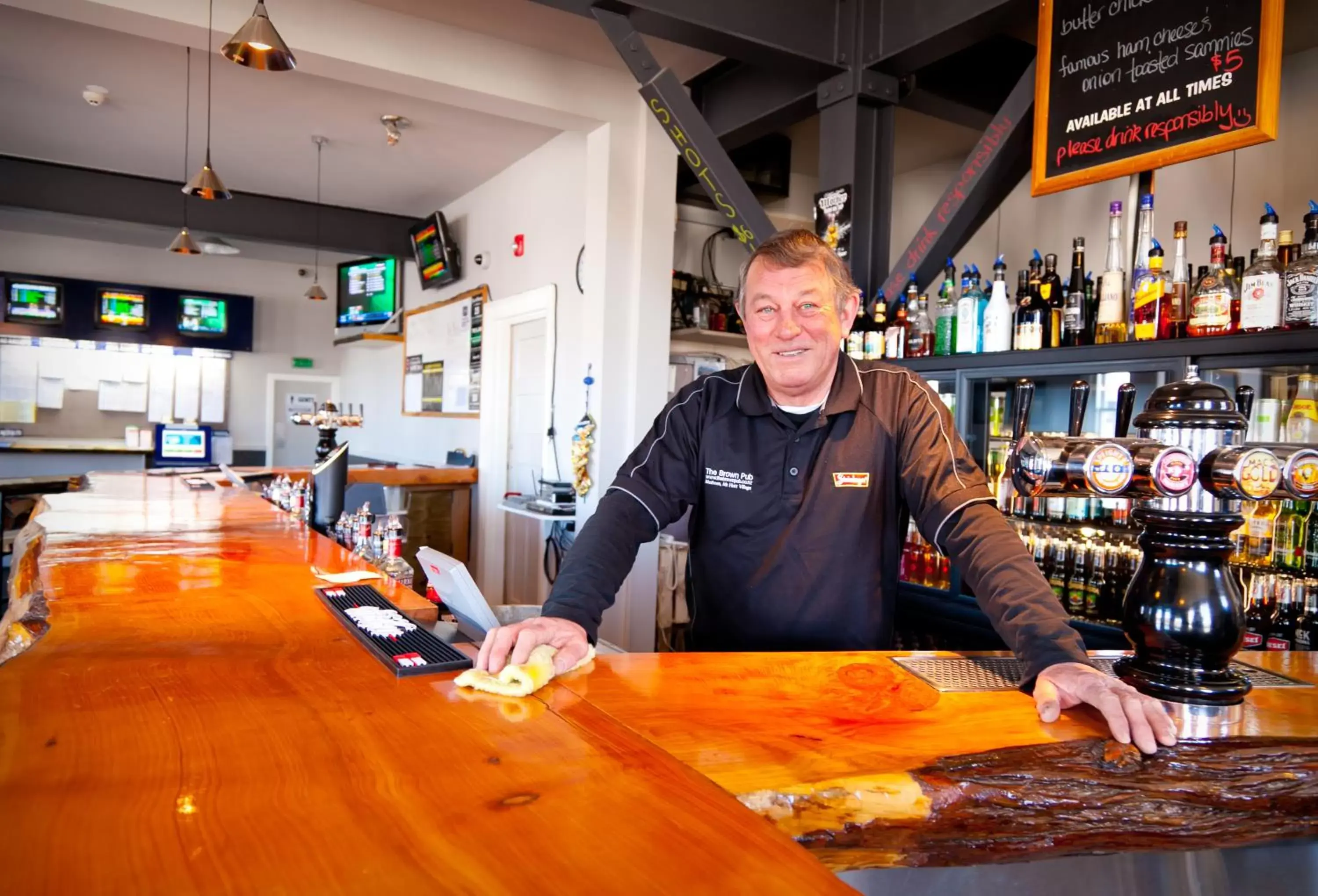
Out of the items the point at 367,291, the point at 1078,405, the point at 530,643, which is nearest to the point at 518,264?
the point at 367,291

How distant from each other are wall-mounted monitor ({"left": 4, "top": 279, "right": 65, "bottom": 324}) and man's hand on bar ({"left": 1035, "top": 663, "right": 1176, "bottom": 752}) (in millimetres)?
9428

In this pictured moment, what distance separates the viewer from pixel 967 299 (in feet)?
9.98

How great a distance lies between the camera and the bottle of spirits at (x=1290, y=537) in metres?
2.42

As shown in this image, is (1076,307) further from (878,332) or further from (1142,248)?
(878,332)

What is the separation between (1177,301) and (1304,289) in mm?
380

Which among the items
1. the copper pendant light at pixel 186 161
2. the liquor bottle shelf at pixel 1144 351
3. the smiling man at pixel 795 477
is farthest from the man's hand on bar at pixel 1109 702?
the copper pendant light at pixel 186 161

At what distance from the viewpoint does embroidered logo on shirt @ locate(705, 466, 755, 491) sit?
1.86m

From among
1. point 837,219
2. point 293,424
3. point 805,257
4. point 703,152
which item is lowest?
point 293,424

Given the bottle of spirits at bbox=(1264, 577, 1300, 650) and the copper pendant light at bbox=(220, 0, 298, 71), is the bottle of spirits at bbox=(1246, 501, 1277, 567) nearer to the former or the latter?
the bottle of spirits at bbox=(1264, 577, 1300, 650)

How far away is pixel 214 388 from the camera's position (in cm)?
909

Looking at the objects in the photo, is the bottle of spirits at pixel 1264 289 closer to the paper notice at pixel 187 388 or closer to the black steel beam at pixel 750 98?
the black steel beam at pixel 750 98

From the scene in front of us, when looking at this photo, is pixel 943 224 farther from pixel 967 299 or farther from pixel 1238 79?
pixel 1238 79

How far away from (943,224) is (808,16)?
99cm

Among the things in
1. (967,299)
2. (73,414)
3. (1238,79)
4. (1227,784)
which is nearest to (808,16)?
(967,299)
